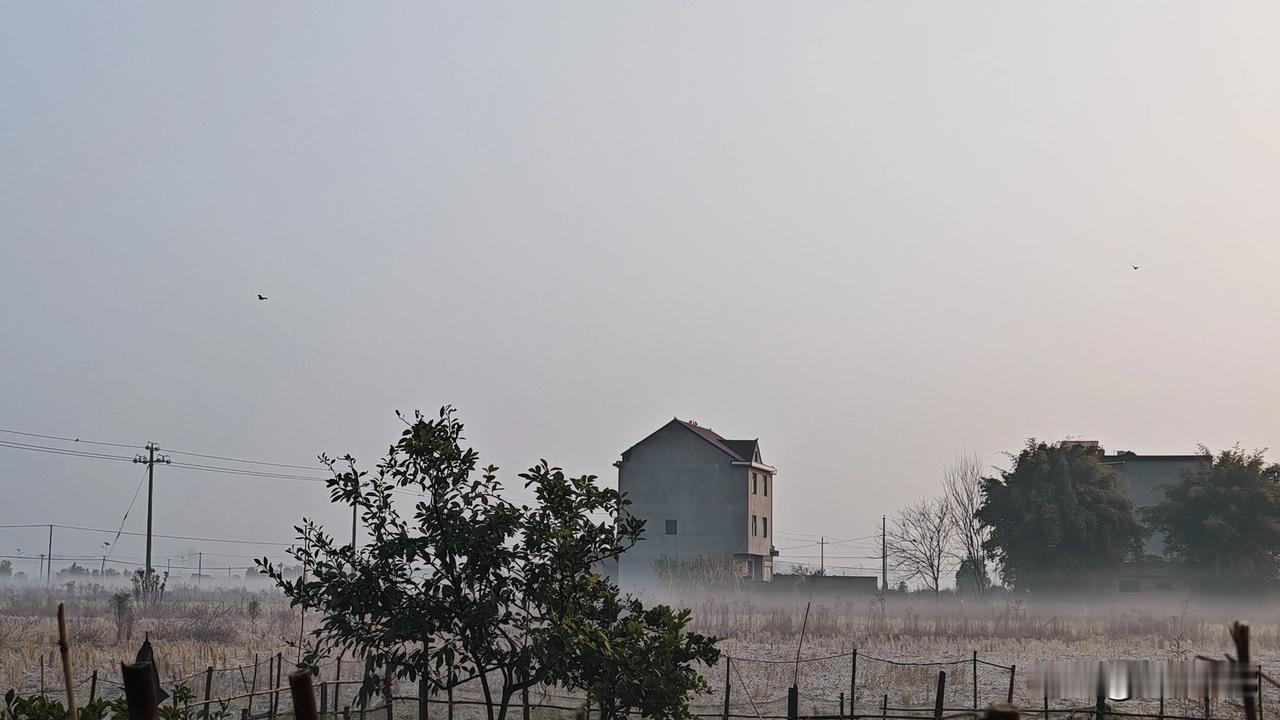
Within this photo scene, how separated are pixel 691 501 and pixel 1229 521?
24.4 m

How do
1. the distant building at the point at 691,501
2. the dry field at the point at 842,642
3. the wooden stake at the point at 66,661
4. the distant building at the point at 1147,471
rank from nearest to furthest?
1. the wooden stake at the point at 66,661
2. the dry field at the point at 842,642
3. the distant building at the point at 691,501
4. the distant building at the point at 1147,471

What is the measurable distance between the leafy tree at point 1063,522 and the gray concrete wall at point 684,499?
42.3 feet

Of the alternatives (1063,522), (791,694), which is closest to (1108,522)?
(1063,522)

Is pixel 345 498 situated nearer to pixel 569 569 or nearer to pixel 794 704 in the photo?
pixel 569 569

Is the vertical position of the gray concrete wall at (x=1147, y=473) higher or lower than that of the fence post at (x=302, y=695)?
higher

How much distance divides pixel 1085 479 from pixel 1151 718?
38655 millimetres

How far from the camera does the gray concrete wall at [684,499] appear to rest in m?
62.8

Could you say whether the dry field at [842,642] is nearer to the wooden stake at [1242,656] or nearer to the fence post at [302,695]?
the wooden stake at [1242,656]

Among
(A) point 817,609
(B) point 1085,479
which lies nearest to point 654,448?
(A) point 817,609

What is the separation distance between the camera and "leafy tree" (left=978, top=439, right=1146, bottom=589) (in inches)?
2192

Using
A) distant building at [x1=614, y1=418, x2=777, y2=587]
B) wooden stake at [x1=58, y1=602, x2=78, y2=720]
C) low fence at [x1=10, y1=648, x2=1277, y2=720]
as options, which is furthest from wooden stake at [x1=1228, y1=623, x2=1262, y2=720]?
distant building at [x1=614, y1=418, x2=777, y2=587]

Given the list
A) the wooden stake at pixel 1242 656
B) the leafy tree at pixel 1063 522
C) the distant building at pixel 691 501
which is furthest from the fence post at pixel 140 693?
the distant building at pixel 691 501

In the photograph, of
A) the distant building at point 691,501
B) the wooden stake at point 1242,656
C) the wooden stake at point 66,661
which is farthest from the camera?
the distant building at point 691,501

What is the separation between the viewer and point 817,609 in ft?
176
